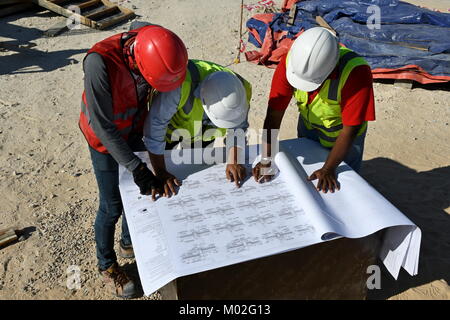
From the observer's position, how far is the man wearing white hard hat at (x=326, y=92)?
2.33 m

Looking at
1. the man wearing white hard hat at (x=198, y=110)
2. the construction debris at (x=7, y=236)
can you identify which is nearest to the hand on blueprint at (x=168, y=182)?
the man wearing white hard hat at (x=198, y=110)

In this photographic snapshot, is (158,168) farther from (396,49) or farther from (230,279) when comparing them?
(396,49)

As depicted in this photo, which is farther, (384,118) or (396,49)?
(396,49)

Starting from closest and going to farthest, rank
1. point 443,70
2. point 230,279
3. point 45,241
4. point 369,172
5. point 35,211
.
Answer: point 230,279
point 45,241
point 35,211
point 369,172
point 443,70

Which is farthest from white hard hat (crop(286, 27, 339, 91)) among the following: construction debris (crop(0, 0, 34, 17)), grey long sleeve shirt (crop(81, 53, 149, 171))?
construction debris (crop(0, 0, 34, 17))

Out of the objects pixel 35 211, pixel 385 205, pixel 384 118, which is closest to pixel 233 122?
pixel 385 205

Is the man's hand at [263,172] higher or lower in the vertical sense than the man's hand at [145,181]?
lower

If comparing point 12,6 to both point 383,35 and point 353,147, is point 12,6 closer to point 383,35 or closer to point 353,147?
point 383,35

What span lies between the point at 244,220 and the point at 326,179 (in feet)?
1.99

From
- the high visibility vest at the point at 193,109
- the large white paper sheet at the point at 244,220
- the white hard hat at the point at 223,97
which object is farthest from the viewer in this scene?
the high visibility vest at the point at 193,109

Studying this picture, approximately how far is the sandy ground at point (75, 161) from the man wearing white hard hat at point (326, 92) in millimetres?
1223

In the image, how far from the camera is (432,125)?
17.4ft

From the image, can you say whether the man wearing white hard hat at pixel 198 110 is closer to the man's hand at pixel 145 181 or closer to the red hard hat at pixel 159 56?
the man's hand at pixel 145 181

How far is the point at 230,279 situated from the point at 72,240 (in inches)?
75.1
